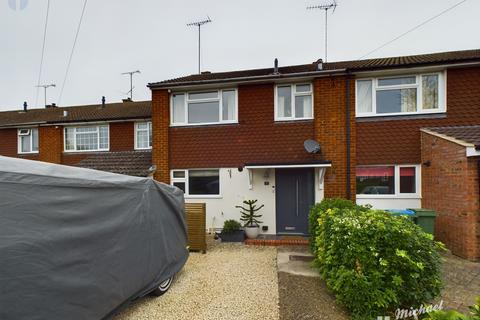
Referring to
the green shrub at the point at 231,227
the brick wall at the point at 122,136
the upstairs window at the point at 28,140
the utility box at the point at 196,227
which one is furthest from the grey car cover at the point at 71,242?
the upstairs window at the point at 28,140

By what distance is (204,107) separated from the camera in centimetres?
874

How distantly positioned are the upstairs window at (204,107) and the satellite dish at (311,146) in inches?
95.9

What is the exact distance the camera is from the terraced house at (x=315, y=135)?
23.9ft

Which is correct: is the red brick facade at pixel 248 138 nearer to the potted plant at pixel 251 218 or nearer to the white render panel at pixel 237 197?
the white render panel at pixel 237 197

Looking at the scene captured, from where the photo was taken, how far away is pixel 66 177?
2.66 metres

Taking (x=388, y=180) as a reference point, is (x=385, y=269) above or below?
below

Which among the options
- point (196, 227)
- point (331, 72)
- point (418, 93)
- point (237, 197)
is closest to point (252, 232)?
point (237, 197)

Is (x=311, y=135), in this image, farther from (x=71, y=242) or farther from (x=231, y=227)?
(x=71, y=242)

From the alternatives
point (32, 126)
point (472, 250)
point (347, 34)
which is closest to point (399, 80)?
point (472, 250)

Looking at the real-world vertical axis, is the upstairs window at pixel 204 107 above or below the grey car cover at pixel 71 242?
above

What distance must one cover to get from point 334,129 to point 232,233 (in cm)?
437

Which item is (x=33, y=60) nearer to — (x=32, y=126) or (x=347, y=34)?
(x=32, y=126)

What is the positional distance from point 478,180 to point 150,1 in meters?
9.52

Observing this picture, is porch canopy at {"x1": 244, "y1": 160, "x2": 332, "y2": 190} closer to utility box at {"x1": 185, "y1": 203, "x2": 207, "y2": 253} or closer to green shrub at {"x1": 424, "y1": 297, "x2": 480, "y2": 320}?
utility box at {"x1": 185, "y1": 203, "x2": 207, "y2": 253}
